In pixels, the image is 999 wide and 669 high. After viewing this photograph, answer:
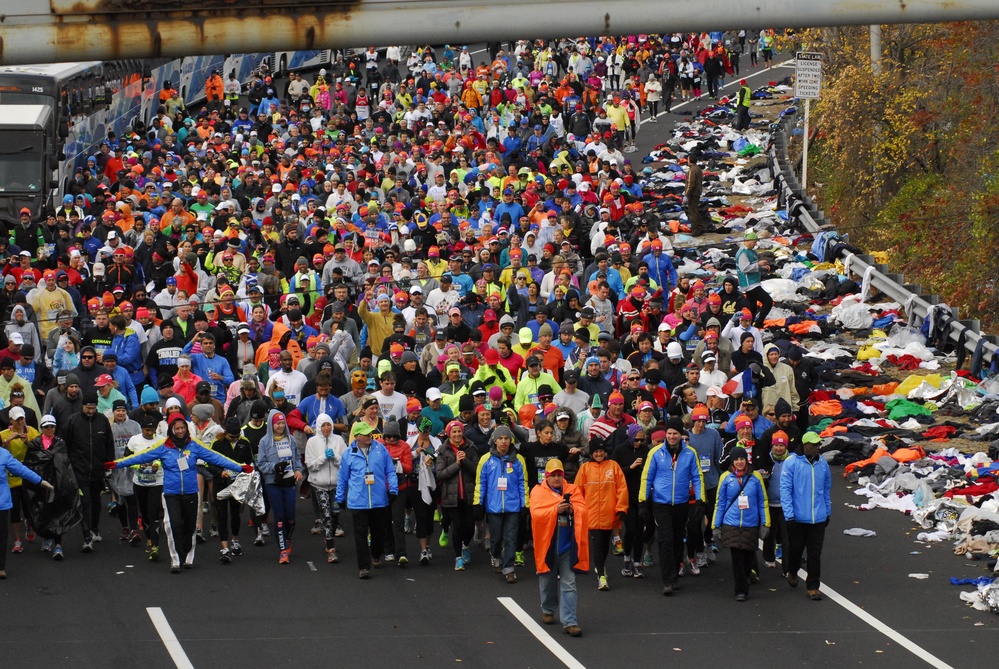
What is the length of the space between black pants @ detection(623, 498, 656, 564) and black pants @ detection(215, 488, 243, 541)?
3776mm

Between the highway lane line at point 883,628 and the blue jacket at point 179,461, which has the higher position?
the blue jacket at point 179,461

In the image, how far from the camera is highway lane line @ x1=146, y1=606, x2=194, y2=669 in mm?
12969

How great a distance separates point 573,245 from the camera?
2495 centimetres

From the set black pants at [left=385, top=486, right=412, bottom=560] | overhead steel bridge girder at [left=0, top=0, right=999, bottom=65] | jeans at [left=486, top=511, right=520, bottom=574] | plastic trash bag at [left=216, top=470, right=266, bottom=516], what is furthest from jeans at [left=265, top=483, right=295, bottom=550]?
overhead steel bridge girder at [left=0, top=0, right=999, bottom=65]

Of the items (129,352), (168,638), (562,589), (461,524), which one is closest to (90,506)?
(168,638)

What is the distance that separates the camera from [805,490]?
1476cm

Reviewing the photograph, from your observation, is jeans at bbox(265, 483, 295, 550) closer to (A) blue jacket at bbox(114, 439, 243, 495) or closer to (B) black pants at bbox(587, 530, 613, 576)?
(A) blue jacket at bbox(114, 439, 243, 495)

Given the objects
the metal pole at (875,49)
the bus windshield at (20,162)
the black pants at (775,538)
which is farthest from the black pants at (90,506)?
the metal pole at (875,49)

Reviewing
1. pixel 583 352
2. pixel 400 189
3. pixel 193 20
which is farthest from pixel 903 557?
pixel 400 189

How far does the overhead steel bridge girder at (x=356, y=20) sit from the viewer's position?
26.9 feet

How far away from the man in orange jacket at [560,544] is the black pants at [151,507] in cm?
404

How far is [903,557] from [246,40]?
9777 millimetres

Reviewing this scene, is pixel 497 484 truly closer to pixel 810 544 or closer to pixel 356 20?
pixel 810 544

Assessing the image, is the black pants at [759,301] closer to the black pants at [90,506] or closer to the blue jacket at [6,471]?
the black pants at [90,506]
